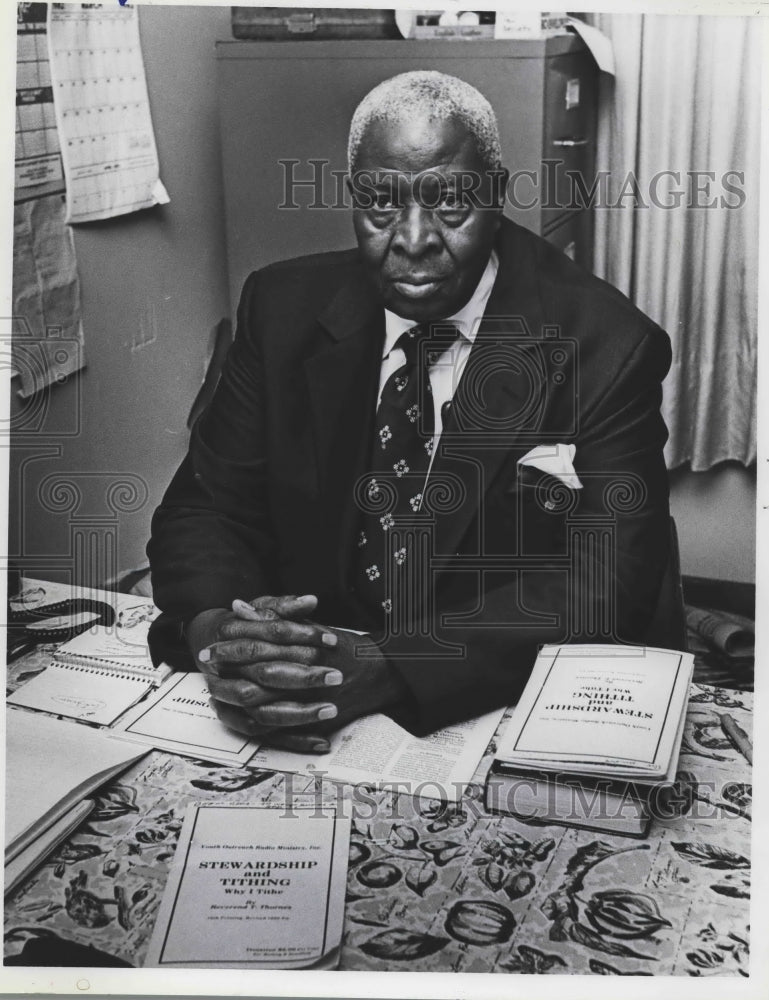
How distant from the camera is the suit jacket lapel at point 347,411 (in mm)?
1224

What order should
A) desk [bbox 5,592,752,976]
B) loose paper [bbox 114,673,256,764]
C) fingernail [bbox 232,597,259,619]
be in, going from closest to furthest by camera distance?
1. desk [bbox 5,592,752,976]
2. loose paper [bbox 114,673,256,764]
3. fingernail [bbox 232,597,259,619]

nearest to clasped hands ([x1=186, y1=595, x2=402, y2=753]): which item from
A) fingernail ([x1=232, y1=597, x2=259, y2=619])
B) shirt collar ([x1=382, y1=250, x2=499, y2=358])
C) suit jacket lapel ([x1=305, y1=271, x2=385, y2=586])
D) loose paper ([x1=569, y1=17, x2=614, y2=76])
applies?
fingernail ([x1=232, y1=597, x2=259, y2=619])

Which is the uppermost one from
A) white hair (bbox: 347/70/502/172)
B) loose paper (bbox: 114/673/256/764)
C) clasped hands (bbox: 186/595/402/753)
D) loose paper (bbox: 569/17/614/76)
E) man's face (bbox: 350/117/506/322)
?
loose paper (bbox: 569/17/614/76)

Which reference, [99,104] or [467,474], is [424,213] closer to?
[467,474]

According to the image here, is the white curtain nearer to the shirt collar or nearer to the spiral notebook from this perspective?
the shirt collar

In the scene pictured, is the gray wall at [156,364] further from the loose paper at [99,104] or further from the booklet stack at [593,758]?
the booklet stack at [593,758]

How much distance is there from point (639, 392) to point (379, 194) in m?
0.39

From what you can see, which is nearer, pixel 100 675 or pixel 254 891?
pixel 254 891

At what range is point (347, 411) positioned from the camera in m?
1.23

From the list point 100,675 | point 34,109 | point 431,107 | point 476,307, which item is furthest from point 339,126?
point 100,675

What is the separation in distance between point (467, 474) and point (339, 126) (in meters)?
0.44

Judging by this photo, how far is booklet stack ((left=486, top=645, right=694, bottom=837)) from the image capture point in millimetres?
948

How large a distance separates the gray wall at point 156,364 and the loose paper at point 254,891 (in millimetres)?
379

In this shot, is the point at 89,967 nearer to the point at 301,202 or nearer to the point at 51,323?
the point at 51,323
